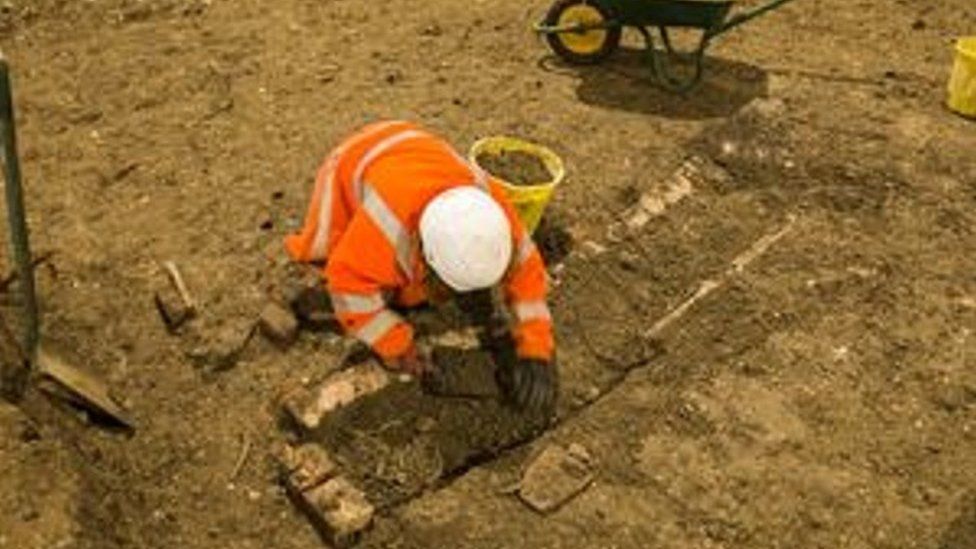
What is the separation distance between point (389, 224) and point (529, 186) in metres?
1.04

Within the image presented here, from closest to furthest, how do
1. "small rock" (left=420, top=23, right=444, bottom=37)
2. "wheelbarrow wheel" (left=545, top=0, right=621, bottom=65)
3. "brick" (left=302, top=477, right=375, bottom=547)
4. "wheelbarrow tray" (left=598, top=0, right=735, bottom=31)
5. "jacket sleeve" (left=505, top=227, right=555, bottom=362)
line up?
1. "brick" (left=302, top=477, right=375, bottom=547)
2. "jacket sleeve" (left=505, top=227, right=555, bottom=362)
3. "wheelbarrow tray" (left=598, top=0, right=735, bottom=31)
4. "wheelbarrow wheel" (left=545, top=0, right=621, bottom=65)
5. "small rock" (left=420, top=23, right=444, bottom=37)

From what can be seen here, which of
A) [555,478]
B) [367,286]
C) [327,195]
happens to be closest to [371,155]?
[327,195]

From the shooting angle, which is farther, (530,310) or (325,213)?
(325,213)

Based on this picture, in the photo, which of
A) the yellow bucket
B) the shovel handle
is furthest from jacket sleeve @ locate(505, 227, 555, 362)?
the shovel handle

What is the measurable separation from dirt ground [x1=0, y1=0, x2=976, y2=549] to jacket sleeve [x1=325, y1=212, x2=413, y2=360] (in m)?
0.27

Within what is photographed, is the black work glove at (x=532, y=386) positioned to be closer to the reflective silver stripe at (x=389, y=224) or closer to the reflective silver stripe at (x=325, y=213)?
the reflective silver stripe at (x=389, y=224)

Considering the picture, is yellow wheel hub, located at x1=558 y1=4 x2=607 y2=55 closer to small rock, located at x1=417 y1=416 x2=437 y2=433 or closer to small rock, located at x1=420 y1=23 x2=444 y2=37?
small rock, located at x1=420 y1=23 x2=444 y2=37

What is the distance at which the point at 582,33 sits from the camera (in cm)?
709

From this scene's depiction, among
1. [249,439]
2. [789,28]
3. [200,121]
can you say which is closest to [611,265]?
[249,439]

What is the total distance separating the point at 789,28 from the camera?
795cm

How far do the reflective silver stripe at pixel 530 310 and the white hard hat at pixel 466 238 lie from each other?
0.36m

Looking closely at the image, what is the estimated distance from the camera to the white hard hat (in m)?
4.41

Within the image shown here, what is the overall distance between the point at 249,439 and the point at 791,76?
424cm

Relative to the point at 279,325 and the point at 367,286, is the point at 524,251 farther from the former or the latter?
the point at 279,325
